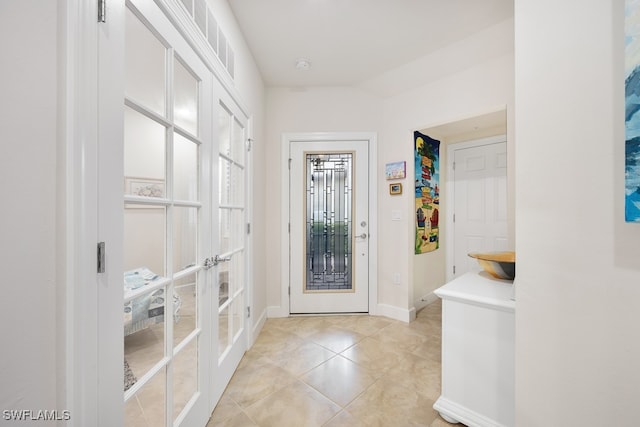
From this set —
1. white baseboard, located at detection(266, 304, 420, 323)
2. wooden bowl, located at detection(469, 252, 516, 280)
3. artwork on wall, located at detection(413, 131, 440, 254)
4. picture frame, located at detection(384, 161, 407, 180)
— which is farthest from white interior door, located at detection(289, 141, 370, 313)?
wooden bowl, located at detection(469, 252, 516, 280)

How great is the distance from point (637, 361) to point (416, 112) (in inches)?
96.4

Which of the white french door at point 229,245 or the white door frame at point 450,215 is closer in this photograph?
the white french door at point 229,245

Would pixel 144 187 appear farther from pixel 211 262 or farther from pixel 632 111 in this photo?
pixel 632 111

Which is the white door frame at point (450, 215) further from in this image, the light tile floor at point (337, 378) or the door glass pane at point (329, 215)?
the door glass pane at point (329, 215)

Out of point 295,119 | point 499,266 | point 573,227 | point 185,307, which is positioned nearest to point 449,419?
point 499,266

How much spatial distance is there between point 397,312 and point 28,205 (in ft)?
9.61

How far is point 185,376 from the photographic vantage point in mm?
1240

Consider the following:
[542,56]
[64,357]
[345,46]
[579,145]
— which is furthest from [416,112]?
[64,357]

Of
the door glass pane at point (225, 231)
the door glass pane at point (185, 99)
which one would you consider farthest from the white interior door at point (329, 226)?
the door glass pane at point (185, 99)

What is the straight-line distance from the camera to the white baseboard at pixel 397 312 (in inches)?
107

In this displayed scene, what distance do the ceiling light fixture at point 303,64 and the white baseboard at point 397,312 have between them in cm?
274

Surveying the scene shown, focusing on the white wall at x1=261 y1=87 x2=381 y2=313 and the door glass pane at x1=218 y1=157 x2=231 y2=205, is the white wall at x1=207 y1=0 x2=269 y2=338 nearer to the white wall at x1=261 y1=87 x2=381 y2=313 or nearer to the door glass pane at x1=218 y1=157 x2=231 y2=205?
the white wall at x1=261 y1=87 x2=381 y2=313

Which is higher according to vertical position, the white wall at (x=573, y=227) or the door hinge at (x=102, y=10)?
the door hinge at (x=102, y=10)

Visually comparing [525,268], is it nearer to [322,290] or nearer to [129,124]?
[129,124]
